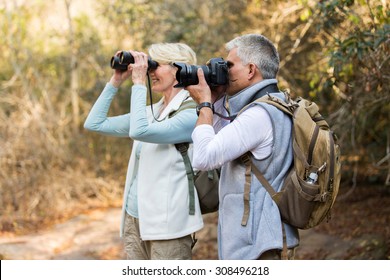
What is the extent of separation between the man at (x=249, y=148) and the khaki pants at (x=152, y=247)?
1.30 feet

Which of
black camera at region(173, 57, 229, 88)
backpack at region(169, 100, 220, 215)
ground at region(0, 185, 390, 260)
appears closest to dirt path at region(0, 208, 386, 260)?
ground at region(0, 185, 390, 260)

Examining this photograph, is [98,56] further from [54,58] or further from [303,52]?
[303,52]

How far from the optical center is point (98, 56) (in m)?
9.78

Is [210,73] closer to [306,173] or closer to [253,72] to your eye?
[253,72]

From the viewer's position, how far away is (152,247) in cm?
304

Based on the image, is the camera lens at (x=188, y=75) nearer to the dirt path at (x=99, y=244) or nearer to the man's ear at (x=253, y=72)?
the man's ear at (x=253, y=72)

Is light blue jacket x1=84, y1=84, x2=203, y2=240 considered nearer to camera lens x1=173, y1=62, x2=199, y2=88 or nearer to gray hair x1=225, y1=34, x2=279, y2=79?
camera lens x1=173, y1=62, x2=199, y2=88

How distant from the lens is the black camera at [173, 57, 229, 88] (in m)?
2.60

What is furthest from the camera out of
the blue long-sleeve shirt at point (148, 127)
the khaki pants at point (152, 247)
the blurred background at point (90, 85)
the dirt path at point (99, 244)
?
the blurred background at point (90, 85)

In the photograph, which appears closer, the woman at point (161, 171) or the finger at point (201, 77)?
the finger at point (201, 77)

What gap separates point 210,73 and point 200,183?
0.67m

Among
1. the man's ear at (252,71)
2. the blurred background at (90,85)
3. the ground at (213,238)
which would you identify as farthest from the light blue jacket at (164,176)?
the ground at (213,238)

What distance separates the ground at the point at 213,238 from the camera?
614 centimetres
